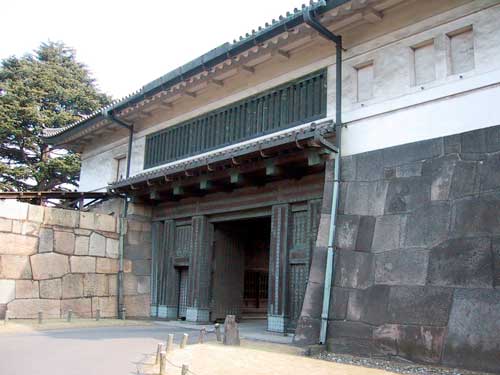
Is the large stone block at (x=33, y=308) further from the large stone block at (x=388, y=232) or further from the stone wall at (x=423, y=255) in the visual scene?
the large stone block at (x=388, y=232)

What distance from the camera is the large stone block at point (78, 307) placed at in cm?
1344

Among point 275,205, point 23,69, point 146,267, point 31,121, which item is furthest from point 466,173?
point 23,69

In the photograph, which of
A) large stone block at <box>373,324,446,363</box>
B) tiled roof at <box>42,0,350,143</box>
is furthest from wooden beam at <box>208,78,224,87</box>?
large stone block at <box>373,324,446,363</box>

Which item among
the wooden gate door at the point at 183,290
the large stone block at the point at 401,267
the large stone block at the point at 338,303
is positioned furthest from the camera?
the wooden gate door at the point at 183,290

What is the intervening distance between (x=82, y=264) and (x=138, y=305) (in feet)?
7.55

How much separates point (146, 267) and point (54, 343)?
6.47m

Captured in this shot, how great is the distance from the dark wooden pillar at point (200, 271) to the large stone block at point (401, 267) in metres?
6.47

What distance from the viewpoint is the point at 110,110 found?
50.1 ft

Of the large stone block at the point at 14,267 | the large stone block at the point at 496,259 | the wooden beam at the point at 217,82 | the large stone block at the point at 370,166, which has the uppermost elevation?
the wooden beam at the point at 217,82

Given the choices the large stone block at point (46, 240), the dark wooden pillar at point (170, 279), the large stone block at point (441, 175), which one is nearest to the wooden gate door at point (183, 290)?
the dark wooden pillar at point (170, 279)

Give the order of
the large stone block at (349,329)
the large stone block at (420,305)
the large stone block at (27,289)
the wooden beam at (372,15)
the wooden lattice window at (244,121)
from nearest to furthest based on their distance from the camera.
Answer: the large stone block at (420,305) → the large stone block at (349,329) → the wooden beam at (372,15) → the wooden lattice window at (244,121) → the large stone block at (27,289)

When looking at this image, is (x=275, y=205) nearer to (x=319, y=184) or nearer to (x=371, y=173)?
(x=319, y=184)

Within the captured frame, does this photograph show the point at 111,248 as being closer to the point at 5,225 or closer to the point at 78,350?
the point at 5,225

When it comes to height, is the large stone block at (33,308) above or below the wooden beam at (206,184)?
below
